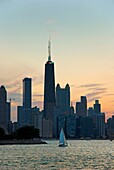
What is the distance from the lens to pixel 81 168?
274ft

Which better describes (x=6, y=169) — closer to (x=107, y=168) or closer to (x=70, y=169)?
(x=70, y=169)

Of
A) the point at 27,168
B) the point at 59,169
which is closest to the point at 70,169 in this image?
the point at 59,169

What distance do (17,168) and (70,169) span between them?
29.2ft

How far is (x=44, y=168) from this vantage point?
83125 millimetres

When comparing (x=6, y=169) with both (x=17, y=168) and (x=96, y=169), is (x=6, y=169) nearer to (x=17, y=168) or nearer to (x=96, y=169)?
(x=17, y=168)

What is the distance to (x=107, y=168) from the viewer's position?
8344 centimetres

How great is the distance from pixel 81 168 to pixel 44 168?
20.4ft

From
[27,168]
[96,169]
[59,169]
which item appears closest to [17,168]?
[27,168]

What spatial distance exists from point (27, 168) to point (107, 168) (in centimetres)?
1340

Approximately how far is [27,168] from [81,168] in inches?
356

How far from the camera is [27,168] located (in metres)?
83.2

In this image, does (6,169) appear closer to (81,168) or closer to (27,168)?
(27,168)

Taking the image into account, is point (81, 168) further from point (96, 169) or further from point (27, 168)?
point (27, 168)

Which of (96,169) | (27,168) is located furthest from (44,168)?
(96,169)
